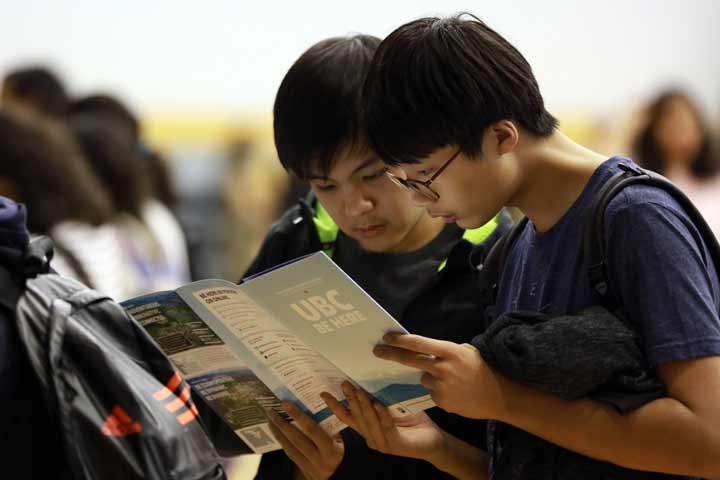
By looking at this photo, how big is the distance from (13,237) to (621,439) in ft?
3.05

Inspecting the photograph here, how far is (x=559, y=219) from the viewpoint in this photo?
155 centimetres

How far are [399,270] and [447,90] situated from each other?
572 millimetres

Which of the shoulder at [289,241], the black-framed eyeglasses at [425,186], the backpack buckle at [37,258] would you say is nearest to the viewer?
the black-framed eyeglasses at [425,186]

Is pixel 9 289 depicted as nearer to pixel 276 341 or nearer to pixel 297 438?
pixel 276 341

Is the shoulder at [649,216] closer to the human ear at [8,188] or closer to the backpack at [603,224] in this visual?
the backpack at [603,224]

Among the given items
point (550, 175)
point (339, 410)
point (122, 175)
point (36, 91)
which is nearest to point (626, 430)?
point (550, 175)

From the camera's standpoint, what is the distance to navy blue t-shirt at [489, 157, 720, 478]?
4.43 feet

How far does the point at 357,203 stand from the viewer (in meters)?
1.90

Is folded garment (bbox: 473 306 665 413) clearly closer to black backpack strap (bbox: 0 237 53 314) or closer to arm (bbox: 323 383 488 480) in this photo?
arm (bbox: 323 383 488 480)

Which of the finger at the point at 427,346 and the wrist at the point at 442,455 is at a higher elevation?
the finger at the point at 427,346

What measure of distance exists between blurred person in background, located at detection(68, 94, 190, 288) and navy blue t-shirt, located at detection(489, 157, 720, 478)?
2546 millimetres

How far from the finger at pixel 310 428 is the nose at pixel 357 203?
344 mm

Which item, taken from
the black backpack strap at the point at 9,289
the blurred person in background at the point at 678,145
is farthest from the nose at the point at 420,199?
the blurred person in background at the point at 678,145

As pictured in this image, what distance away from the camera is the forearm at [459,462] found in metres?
1.75
